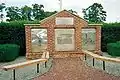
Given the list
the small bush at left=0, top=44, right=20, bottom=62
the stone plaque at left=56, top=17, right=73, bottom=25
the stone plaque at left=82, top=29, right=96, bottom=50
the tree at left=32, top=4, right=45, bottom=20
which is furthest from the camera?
the tree at left=32, top=4, right=45, bottom=20

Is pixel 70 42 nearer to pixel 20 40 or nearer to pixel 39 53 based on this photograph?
pixel 39 53

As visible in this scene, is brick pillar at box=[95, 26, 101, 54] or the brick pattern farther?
brick pillar at box=[95, 26, 101, 54]

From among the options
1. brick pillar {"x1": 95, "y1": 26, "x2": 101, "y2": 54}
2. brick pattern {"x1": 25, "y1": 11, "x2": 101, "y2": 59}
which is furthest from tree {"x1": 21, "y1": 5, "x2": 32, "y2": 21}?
brick pillar {"x1": 95, "y1": 26, "x2": 101, "y2": 54}

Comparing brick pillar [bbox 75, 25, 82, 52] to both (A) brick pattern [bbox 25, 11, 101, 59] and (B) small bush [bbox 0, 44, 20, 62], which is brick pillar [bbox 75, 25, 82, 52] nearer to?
(A) brick pattern [bbox 25, 11, 101, 59]

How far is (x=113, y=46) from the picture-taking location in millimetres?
18531

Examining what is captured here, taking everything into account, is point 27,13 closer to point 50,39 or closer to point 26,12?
point 26,12

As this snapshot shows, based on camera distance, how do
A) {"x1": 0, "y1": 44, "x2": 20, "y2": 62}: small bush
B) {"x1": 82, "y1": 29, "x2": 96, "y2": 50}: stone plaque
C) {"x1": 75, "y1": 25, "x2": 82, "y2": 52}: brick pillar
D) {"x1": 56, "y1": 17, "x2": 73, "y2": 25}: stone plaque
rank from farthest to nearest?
1. {"x1": 82, "y1": 29, "x2": 96, "y2": 50}: stone plaque
2. {"x1": 75, "y1": 25, "x2": 82, "y2": 52}: brick pillar
3. {"x1": 56, "y1": 17, "x2": 73, "y2": 25}: stone plaque
4. {"x1": 0, "y1": 44, "x2": 20, "y2": 62}: small bush

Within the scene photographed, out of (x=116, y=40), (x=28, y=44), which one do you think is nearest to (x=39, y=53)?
(x=28, y=44)

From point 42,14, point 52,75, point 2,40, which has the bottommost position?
point 52,75

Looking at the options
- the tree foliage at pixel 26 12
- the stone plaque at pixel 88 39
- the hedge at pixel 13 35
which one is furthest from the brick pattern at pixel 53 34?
the tree foliage at pixel 26 12

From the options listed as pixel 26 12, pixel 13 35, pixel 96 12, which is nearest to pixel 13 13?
pixel 26 12

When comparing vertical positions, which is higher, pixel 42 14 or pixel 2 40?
pixel 42 14

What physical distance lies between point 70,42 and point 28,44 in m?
2.85

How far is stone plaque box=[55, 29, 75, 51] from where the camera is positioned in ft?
60.2
